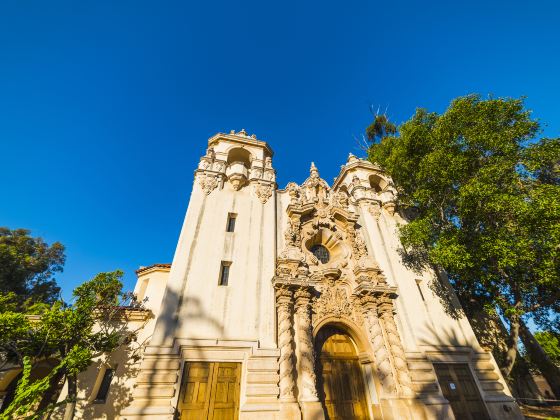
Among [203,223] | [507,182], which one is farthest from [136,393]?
[507,182]

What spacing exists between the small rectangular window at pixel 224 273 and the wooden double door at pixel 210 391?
346cm

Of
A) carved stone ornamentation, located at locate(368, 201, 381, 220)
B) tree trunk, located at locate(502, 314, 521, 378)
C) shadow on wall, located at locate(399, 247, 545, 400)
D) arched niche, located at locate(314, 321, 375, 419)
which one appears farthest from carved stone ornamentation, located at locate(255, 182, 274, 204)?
tree trunk, located at locate(502, 314, 521, 378)

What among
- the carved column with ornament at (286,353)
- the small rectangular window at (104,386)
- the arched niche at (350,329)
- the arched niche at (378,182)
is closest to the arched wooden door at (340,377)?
the arched niche at (350,329)

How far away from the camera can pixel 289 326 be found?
11031 mm

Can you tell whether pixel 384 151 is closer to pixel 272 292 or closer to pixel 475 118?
pixel 475 118

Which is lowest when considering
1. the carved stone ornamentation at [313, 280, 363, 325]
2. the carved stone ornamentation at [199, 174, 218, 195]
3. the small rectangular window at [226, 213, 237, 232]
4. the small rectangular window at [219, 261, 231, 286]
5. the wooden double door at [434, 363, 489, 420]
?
the wooden double door at [434, 363, 489, 420]

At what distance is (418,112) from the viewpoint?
18172 mm

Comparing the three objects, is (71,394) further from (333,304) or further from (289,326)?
(333,304)

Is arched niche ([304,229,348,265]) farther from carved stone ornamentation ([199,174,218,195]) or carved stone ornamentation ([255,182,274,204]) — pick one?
carved stone ornamentation ([199,174,218,195])

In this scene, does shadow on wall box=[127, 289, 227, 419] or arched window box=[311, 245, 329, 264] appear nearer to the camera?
shadow on wall box=[127, 289, 227, 419]

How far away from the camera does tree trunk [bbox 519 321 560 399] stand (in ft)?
47.6

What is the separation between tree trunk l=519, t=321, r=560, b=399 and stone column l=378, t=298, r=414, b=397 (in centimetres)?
938

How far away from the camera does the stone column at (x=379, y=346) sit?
35.5 feet

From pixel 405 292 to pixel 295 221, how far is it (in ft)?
25.1
